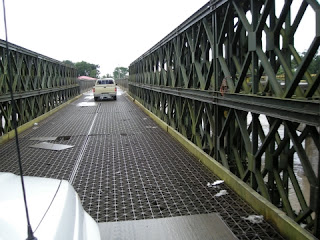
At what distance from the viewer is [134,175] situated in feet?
18.9

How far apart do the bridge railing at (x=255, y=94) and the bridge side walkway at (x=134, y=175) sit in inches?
20.3

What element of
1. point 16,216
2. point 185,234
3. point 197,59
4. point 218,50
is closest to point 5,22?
point 16,216

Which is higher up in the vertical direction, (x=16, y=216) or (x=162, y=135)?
(x=16, y=216)

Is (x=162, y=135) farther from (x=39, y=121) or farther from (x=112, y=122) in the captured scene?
(x=39, y=121)

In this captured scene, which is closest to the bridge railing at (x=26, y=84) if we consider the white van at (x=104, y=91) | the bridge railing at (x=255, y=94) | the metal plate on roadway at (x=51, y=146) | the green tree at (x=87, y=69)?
the metal plate on roadway at (x=51, y=146)

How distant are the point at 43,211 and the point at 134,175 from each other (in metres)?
3.78

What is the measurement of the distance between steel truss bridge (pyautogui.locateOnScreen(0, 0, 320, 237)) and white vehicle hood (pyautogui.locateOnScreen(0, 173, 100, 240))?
35.5 inches

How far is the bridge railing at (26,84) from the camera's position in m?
9.61

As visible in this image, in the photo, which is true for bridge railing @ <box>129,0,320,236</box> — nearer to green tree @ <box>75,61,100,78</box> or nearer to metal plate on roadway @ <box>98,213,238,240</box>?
metal plate on roadway @ <box>98,213,238,240</box>

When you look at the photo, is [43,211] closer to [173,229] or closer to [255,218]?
[173,229]

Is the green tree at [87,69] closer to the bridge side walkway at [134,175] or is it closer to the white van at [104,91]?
the white van at [104,91]

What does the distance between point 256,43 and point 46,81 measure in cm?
1349

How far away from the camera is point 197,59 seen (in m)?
7.19

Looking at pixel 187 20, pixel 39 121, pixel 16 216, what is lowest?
pixel 39 121
